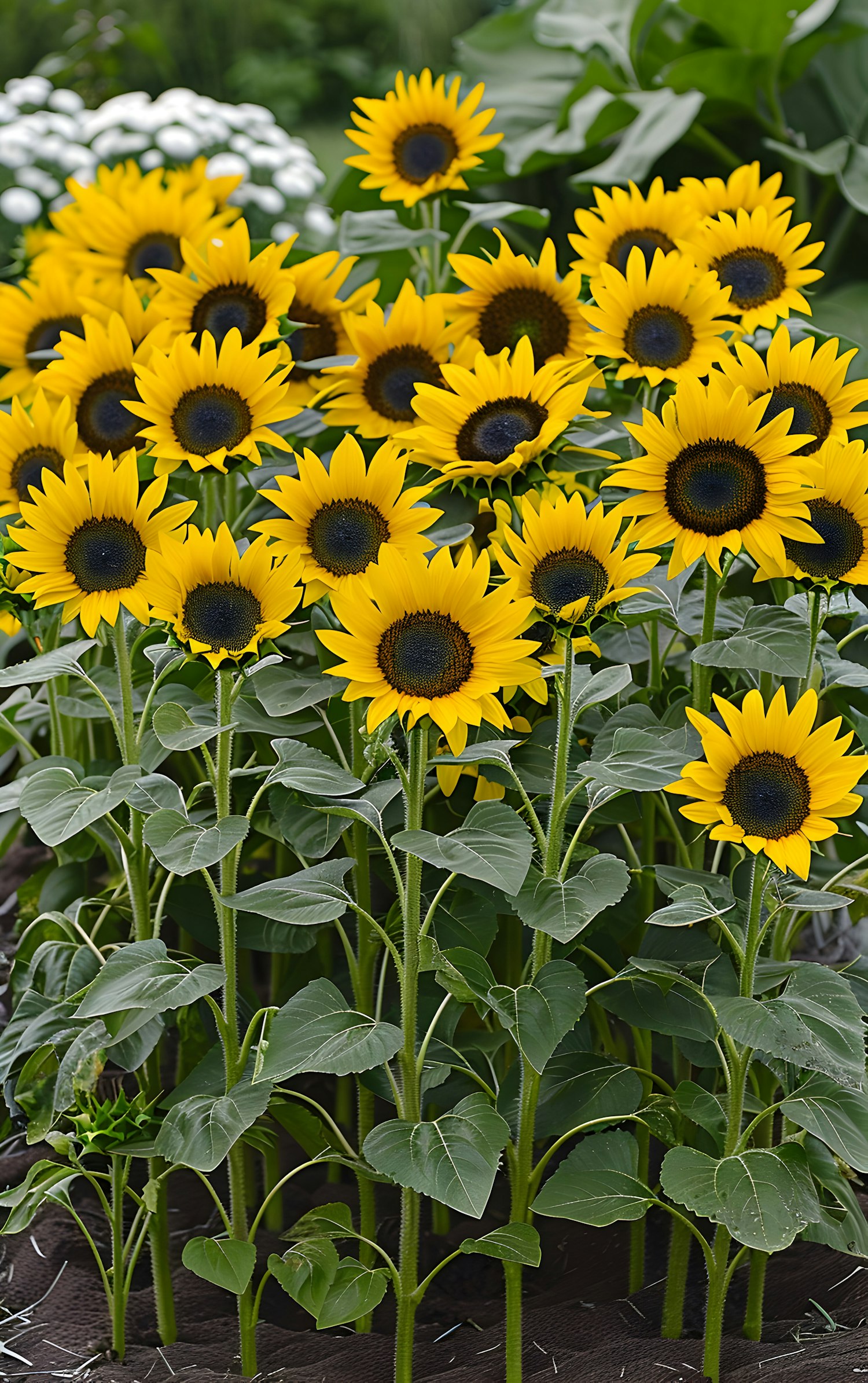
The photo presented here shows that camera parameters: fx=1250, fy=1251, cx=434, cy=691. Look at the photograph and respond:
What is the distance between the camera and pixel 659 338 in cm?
103

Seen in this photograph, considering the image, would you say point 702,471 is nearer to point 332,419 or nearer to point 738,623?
point 738,623

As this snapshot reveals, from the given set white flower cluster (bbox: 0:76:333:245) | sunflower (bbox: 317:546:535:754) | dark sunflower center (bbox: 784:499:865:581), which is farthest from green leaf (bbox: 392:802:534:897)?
white flower cluster (bbox: 0:76:333:245)

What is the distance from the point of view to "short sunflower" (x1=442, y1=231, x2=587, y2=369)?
1.13 metres

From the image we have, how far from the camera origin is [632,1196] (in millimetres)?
908

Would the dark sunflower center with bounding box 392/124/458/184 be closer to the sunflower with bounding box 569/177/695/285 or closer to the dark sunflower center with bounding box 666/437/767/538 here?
the sunflower with bounding box 569/177/695/285

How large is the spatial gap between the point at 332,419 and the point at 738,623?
402mm

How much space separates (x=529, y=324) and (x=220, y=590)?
0.45m

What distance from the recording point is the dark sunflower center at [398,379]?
3.70ft

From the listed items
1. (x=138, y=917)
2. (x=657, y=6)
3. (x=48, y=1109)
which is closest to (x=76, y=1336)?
(x=48, y=1109)

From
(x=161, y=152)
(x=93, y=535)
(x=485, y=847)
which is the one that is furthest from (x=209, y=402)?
(x=161, y=152)

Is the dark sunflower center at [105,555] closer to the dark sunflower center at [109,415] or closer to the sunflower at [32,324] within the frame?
the dark sunflower center at [109,415]

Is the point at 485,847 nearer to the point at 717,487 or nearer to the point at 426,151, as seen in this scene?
the point at 717,487

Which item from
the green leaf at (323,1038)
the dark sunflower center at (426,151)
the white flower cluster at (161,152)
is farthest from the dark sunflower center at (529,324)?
the white flower cluster at (161,152)

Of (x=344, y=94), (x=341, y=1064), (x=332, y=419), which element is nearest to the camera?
(x=341, y=1064)
